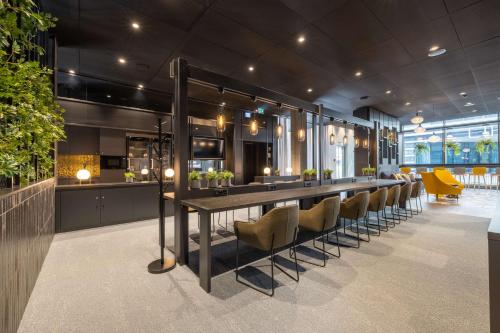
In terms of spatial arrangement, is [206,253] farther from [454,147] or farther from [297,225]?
[454,147]

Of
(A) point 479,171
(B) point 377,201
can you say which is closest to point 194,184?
(B) point 377,201

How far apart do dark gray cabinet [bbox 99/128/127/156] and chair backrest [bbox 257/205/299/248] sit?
200 inches

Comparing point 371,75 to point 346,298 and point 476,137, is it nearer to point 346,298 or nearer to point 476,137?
point 346,298

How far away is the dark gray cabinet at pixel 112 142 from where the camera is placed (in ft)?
18.2

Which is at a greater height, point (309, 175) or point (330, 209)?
point (309, 175)

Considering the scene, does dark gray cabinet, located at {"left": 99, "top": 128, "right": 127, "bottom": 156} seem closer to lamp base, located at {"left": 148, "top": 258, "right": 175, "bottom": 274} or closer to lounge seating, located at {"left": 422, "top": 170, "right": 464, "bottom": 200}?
lamp base, located at {"left": 148, "top": 258, "right": 175, "bottom": 274}

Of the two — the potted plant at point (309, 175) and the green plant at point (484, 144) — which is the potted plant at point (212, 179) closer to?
the potted plant at point (309, 175)

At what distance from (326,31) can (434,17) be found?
154 centimetres

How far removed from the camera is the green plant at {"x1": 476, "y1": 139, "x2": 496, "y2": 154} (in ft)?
32.3

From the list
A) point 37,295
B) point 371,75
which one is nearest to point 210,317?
point 37,295

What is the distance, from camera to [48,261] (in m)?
2.97

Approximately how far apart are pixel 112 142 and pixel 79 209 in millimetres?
2003

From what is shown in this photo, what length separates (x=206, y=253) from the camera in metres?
2.33

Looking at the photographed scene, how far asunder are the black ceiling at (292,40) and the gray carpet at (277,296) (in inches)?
137
